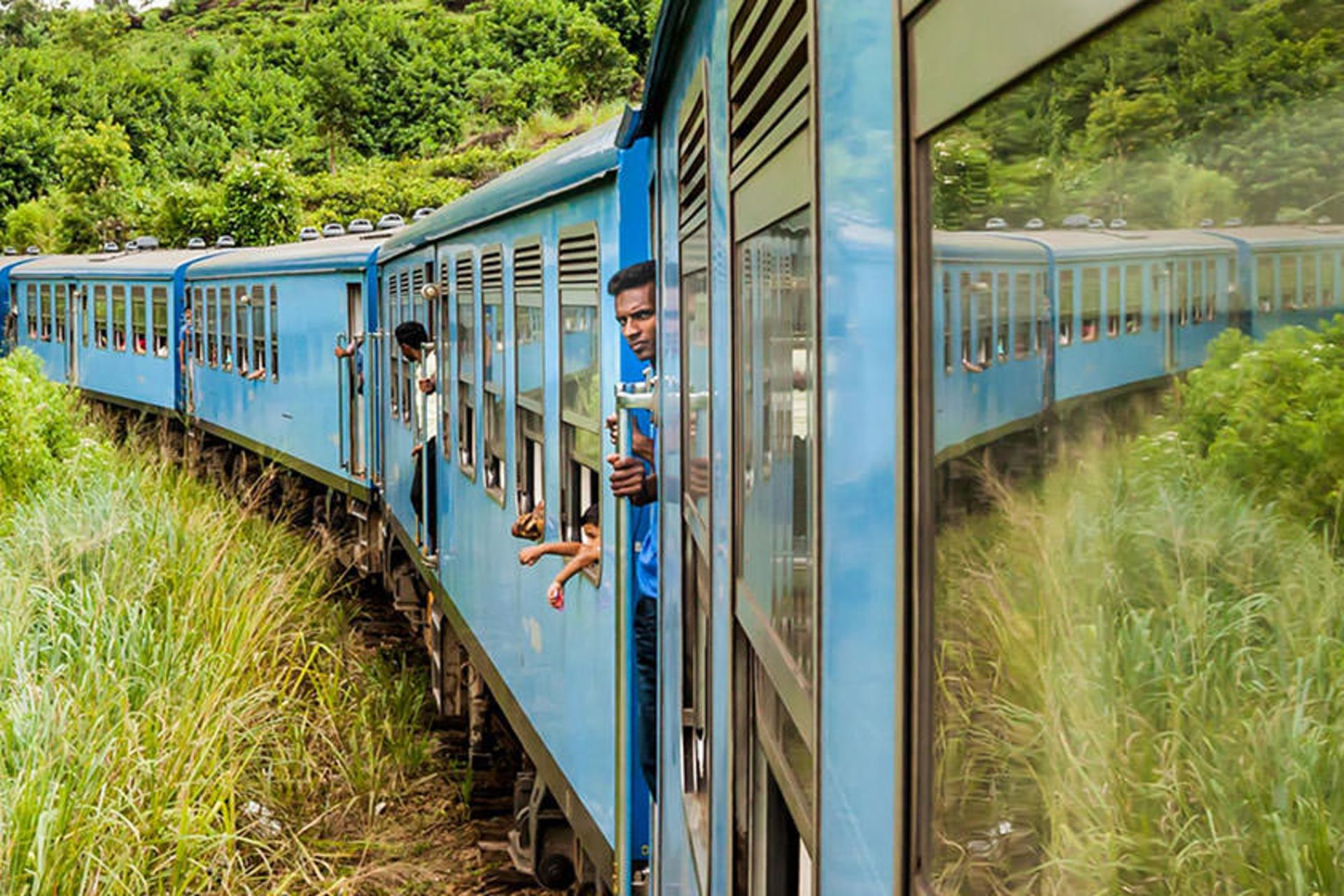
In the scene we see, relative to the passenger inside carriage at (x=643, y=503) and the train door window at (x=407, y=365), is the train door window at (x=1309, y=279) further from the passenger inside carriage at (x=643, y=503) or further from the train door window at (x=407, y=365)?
the train door window at (x=407, y=365)

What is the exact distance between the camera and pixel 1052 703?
3.28ft

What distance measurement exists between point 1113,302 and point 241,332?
17156 mm

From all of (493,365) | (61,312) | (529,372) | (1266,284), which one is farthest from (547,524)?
(61,312)

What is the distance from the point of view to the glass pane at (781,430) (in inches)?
75.6

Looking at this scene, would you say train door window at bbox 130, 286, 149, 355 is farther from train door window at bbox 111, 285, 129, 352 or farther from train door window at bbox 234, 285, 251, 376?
train door window at bbox 234, 285, 251, 376

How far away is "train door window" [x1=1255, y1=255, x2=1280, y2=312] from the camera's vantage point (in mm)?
729

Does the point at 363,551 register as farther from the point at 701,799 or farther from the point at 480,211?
the point at 701,799

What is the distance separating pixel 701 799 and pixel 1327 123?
8.39 ft

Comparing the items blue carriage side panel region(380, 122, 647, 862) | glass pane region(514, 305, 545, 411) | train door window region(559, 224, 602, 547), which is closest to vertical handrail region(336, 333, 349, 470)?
Answer: blue carriage side panel region(380, 122, 647, 862)

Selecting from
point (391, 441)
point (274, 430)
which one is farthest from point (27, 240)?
point (391, 441)

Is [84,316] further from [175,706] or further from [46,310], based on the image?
[175,706]

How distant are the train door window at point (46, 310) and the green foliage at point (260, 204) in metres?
12.4

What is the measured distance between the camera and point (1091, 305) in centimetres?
94

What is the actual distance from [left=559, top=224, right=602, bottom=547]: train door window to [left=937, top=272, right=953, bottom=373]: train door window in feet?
11.1
